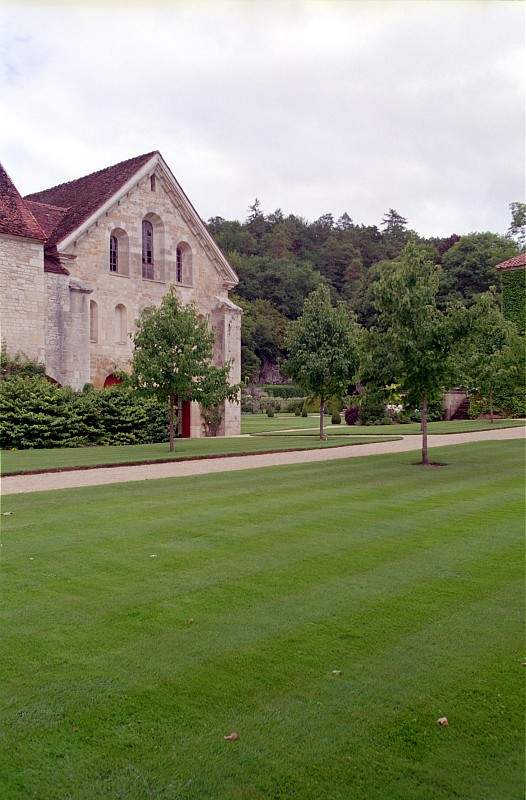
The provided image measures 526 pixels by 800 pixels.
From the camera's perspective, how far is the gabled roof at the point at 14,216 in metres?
28.4

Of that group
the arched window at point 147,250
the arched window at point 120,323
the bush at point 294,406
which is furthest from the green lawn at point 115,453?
the bush at point 294,406

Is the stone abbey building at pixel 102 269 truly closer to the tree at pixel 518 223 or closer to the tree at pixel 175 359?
the tree at pixel 175 359

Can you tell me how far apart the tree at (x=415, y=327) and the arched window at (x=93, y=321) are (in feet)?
56.6

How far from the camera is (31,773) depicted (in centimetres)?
361

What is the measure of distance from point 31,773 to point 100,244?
99.3ft

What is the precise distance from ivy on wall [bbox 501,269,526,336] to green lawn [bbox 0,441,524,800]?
1584 inches

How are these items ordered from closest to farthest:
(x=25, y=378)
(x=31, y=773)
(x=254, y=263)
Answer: (x=31, y=773), (x=25, y=378), (x=254, y=263)

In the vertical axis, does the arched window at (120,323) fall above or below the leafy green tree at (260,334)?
below

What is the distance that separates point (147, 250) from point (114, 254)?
2038 millimetres

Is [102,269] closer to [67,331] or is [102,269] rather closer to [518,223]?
[67,331]

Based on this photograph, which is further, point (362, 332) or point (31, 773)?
point (362, 332)

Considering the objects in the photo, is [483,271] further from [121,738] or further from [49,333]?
[121,738]

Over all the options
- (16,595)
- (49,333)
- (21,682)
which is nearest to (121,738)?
(21,682)

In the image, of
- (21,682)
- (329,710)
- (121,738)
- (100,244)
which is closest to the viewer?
(121,738)
